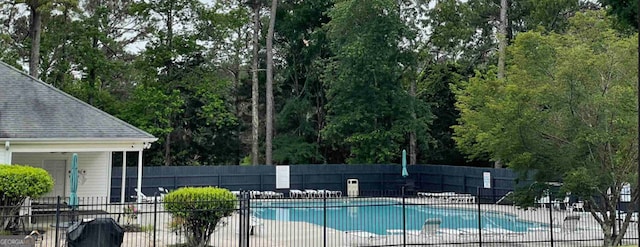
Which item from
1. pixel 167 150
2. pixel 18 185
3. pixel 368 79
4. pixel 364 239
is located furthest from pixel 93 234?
pixel 167 150

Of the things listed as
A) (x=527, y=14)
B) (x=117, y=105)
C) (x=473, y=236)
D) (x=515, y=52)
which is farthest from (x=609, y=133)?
(x=117, y=105)

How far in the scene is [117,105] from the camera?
32438 millimetres

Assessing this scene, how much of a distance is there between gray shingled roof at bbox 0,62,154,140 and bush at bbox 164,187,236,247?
668 cm

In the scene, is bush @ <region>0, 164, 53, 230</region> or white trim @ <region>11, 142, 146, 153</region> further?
white trim @ <region>11, 142, 146, 153</region>

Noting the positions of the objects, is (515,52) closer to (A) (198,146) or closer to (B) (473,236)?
(B) (473,236)

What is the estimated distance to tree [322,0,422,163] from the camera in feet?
105

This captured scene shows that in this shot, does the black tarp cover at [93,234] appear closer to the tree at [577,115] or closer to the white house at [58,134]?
the white house at [58,134]

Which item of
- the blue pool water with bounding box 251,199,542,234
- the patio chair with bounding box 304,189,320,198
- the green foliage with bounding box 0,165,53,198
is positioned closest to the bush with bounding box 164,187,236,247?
the blue pool water with bounding box 251,199,542,234

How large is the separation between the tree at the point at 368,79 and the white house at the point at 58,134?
14326 millimetres

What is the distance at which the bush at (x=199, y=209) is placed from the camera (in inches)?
497

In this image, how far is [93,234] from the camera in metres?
11.7

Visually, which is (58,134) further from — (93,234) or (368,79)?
(368,79)

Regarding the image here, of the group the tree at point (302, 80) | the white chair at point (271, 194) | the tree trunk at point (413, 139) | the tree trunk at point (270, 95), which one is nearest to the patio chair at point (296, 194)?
the white chair at point (271, 194)

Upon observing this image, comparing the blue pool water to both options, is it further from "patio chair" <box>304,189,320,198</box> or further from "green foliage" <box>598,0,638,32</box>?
"green foliage" <box>598,0,638,32</box>
